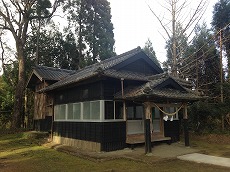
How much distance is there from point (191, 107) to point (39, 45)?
84.6ft

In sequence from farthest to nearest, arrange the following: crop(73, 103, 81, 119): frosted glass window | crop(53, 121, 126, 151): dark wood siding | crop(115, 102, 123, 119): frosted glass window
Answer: crop(73, 103, 81, 119): frosted glass window < crop(115, 102, 123, 119): frosted glass window < crop(53, 121, 126, 151): dark wood siding

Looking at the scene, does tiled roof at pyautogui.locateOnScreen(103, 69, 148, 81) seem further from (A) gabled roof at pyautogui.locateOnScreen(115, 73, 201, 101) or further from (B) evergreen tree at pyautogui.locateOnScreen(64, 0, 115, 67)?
(B) evergreen tree at pyautogui.locateOnScreen(64, 0, 115, 67)

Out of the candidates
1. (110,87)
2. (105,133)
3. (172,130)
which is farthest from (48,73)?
(172,130)

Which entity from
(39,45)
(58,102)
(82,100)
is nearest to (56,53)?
(39,45)

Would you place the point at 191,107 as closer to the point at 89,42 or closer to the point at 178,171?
the point at 178,171

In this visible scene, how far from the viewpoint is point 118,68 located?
12.7 metres

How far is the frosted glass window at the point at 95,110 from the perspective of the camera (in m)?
11.4

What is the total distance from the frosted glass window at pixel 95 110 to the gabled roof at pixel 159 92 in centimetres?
117

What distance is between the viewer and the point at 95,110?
38.1 ft

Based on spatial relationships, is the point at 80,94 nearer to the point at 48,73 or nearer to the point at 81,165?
the point at 81,165

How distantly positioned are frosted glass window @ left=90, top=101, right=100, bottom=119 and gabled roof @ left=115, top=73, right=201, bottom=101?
3.84 ft

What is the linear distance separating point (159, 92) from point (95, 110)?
358 centimetres

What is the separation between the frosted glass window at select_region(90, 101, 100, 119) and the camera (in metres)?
11.4

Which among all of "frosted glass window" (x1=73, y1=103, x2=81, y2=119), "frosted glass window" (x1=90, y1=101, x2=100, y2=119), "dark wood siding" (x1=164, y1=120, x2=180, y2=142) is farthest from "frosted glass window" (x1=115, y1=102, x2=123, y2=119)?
"dark wood siding" (x1=164, y1=120, x2=180, y2=142)
